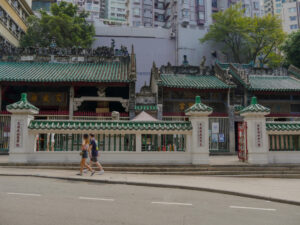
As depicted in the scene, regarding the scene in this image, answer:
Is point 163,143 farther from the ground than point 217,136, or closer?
closer

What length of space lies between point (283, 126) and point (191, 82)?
10.4 metres

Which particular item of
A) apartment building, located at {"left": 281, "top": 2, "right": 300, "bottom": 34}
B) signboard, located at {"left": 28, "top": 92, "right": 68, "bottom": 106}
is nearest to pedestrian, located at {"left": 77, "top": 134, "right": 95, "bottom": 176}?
signboard, located at {"left": 28, "top": 92, "right": 68, "bottom": 106}

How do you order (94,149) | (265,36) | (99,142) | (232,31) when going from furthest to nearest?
(232,31) < (265,36) < (99,142) < (94,149)

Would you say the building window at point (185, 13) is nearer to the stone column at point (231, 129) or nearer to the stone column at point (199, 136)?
the stone column at point (231, 129)

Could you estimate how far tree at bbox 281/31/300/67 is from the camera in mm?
34875

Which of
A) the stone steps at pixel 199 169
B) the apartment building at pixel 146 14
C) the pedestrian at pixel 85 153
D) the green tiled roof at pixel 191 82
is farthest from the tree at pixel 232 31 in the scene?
the pedestrian at pixel 85 153

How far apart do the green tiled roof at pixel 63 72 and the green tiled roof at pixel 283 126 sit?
34.7 ft

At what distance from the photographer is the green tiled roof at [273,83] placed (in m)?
21.9

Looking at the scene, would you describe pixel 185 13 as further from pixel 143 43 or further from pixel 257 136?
pixel 257 136

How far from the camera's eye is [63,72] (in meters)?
21.1

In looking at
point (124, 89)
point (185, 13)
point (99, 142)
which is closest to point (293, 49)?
point (185, 13)

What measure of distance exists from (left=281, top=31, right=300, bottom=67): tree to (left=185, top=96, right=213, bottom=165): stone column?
2831 cm

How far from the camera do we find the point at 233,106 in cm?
2177

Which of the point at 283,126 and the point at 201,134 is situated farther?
the point at 283,126
